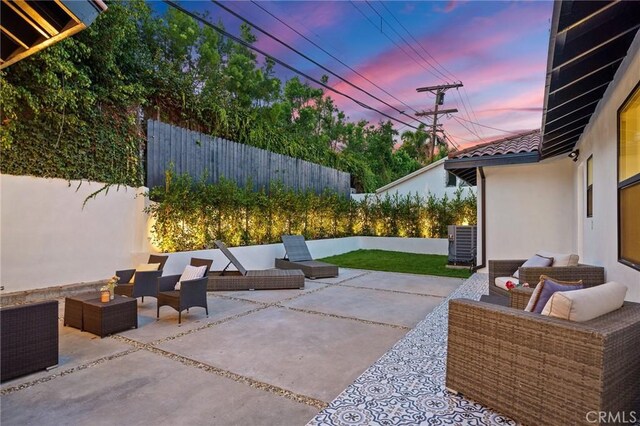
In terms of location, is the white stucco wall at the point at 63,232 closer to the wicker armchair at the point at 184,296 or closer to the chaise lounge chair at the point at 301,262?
the wicker armchair at the point at 184,296

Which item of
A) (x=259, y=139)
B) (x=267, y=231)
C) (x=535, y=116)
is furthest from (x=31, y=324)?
(x=535, y=116)

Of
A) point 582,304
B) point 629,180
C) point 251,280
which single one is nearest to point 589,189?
point 629,180

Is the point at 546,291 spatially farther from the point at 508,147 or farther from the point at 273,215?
the point at 273,215

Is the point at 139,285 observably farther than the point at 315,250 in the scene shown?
No

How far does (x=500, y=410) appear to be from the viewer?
8.11 feet

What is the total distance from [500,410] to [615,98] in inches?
143

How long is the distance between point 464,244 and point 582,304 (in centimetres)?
870

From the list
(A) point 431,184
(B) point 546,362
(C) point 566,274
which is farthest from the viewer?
(A) point 431,184

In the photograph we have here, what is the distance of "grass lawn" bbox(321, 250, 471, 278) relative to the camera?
977 cm

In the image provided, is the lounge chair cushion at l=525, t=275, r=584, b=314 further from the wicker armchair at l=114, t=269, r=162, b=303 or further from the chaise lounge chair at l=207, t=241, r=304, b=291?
the wicker armchair at l=114, t=269, r=162, b=303

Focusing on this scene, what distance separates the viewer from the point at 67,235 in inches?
270

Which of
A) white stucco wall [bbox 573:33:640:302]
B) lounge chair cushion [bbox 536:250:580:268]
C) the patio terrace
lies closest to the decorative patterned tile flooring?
the patio terrace

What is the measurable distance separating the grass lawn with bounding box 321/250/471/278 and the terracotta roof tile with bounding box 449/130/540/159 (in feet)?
10.4

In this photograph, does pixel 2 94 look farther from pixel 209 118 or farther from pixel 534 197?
pixel 534 197
